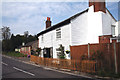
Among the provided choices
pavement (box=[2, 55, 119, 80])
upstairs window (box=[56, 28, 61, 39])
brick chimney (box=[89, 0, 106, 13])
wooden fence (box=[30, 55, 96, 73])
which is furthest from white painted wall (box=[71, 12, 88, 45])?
pavement (box=[2, 55, 119, 80])

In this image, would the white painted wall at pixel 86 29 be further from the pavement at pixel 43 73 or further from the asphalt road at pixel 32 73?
the asphalt road at pixel 32 73

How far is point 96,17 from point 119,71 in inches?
353

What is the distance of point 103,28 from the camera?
14.2 metres

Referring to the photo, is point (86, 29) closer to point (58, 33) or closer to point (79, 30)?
point (79, 30)

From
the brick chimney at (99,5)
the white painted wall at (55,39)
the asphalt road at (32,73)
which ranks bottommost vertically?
the asphalt road at (32,73)

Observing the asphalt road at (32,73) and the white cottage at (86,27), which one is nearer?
the asphalt road at (32,73)

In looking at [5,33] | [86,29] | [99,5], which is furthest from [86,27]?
[5,33]

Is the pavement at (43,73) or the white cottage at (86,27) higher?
the white cottage at (86,27)

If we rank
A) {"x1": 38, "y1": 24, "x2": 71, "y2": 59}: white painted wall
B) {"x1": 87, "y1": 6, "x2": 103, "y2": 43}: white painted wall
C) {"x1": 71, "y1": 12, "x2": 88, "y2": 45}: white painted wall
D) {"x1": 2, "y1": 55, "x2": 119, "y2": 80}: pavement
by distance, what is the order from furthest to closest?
{"x1": 87, "y1": 6, "x2": 103, "y2": 43}: white painted wall, {"x1": 38, "y1": 24, "x2": 71, "y2": 59}: white painted wall, {"x1": 71, "y1": 12, "x2": 88, "y2": 45}: white painted wall, {"x1": 2, "y1": 55, "x2": 119, "y2": 80}: pavement

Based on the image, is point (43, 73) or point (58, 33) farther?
point (58, 33)

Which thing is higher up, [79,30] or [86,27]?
[86,27]

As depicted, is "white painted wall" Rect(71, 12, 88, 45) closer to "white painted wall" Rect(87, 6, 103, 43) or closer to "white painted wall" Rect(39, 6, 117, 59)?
"white painted wall" Rect(39, 6, 117, 59)

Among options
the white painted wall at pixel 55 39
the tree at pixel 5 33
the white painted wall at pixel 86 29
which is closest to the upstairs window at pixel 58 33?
the white painted wall at pixel 55 39

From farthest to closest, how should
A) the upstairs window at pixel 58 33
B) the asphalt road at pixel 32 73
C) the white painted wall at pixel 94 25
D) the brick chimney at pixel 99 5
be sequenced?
the upstairs window at pixel 58 33
the brick chimney at pixel 99 5
the white painted wall at pixel 94 25
the asphalt road at pixel 32 73
